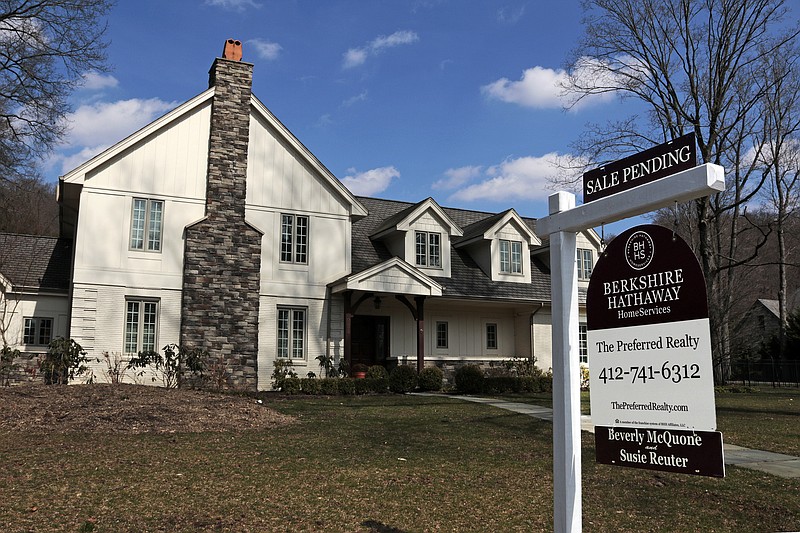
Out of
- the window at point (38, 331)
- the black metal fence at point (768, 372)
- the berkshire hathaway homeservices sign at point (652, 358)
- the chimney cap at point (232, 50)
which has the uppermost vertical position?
the chimney cap at point (232, 50)

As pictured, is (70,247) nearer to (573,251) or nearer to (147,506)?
(147,506)

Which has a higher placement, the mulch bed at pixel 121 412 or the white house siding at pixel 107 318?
the white house siding at pixel 107 318

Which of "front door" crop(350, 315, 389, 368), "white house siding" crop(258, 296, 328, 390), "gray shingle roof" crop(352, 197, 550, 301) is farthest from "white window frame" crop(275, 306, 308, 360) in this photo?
"gray shingle roof" crop(352, 197, 550, 301)

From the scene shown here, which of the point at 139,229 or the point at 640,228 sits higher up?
the point at 139,229

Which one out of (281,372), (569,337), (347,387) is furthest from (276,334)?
(569,337)

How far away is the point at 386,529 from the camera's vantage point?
19.5 feet

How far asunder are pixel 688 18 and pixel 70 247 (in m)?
24.2

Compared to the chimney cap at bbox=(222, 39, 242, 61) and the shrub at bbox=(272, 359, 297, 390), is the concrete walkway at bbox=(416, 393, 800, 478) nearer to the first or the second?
the shrub at bbox=(272, 359, 297, 390)

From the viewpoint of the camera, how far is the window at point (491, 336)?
25.4 meters

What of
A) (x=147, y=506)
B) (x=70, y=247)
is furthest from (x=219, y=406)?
(x=70, y=247)

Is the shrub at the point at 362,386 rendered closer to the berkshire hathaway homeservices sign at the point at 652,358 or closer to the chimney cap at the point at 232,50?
the chimney cap at the point at 232,50

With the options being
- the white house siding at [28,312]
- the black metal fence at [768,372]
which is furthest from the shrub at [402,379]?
the black metal fence at [768,372]

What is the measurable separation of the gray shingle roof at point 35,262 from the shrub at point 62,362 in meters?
4.65

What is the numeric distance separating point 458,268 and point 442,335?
2587mm
